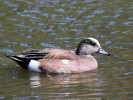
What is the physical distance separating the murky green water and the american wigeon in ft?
0.75

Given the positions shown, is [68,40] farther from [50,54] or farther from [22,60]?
[22,60]

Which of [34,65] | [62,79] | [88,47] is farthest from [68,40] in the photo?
[62,79]

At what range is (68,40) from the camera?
12.9 m

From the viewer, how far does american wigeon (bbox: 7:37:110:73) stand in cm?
1070

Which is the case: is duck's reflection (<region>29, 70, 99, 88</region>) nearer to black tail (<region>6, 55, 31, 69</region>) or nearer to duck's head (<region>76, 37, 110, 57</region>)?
black tail (<region>6, 55, 31, 69</region>)

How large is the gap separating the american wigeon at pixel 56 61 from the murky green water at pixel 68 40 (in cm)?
23

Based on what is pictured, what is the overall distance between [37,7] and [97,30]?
368cm

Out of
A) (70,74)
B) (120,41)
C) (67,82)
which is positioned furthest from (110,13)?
(67,82)

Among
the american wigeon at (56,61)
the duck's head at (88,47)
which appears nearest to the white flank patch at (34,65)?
the american wigeon at (56,61)

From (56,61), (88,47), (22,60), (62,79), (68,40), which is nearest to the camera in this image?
(62,79)

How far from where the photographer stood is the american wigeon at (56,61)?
1070 centimetres

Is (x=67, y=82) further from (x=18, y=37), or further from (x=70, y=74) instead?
(x=18, y=37)

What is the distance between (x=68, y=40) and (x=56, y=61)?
90.7 inches

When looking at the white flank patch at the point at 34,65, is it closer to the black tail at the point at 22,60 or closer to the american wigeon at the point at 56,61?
the american wigeon at the point at 56,61
